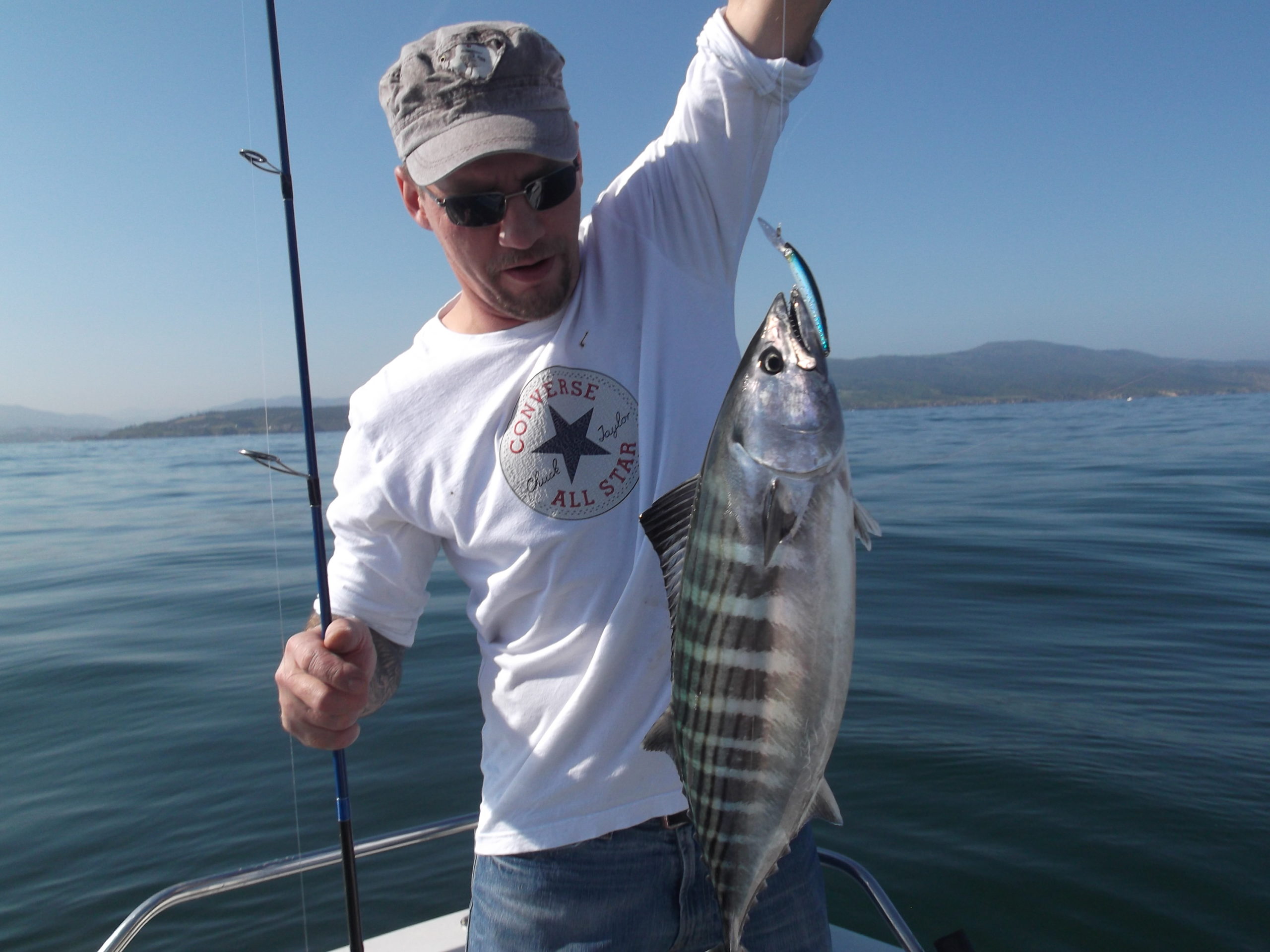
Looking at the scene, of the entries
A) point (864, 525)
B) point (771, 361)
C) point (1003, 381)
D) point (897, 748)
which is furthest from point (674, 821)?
point (1003, 381)

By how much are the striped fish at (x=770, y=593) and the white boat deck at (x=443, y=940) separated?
2.07m

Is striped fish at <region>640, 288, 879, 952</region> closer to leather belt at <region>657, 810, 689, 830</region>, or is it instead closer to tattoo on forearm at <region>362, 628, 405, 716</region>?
leather belt at <region>657, 810, 689, 830</region>

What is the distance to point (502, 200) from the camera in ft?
6.84

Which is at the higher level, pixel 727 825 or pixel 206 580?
pixel 727 825

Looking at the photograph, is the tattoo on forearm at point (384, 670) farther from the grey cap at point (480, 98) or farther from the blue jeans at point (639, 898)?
the grey cap at point (480, 98)

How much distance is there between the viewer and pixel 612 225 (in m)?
2.30

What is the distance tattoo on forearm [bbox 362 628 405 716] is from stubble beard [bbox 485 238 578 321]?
1.01 metres

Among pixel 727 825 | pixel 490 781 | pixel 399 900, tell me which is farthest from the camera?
pixel 399 900

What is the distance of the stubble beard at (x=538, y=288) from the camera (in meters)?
2.11

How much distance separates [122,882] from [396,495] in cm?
474

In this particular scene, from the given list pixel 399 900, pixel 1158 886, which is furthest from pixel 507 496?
pixel 1158 886

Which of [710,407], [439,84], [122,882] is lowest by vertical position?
[122,882]

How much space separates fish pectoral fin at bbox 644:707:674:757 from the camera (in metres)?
1.61

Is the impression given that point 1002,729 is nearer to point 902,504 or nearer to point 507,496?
point 507,496
